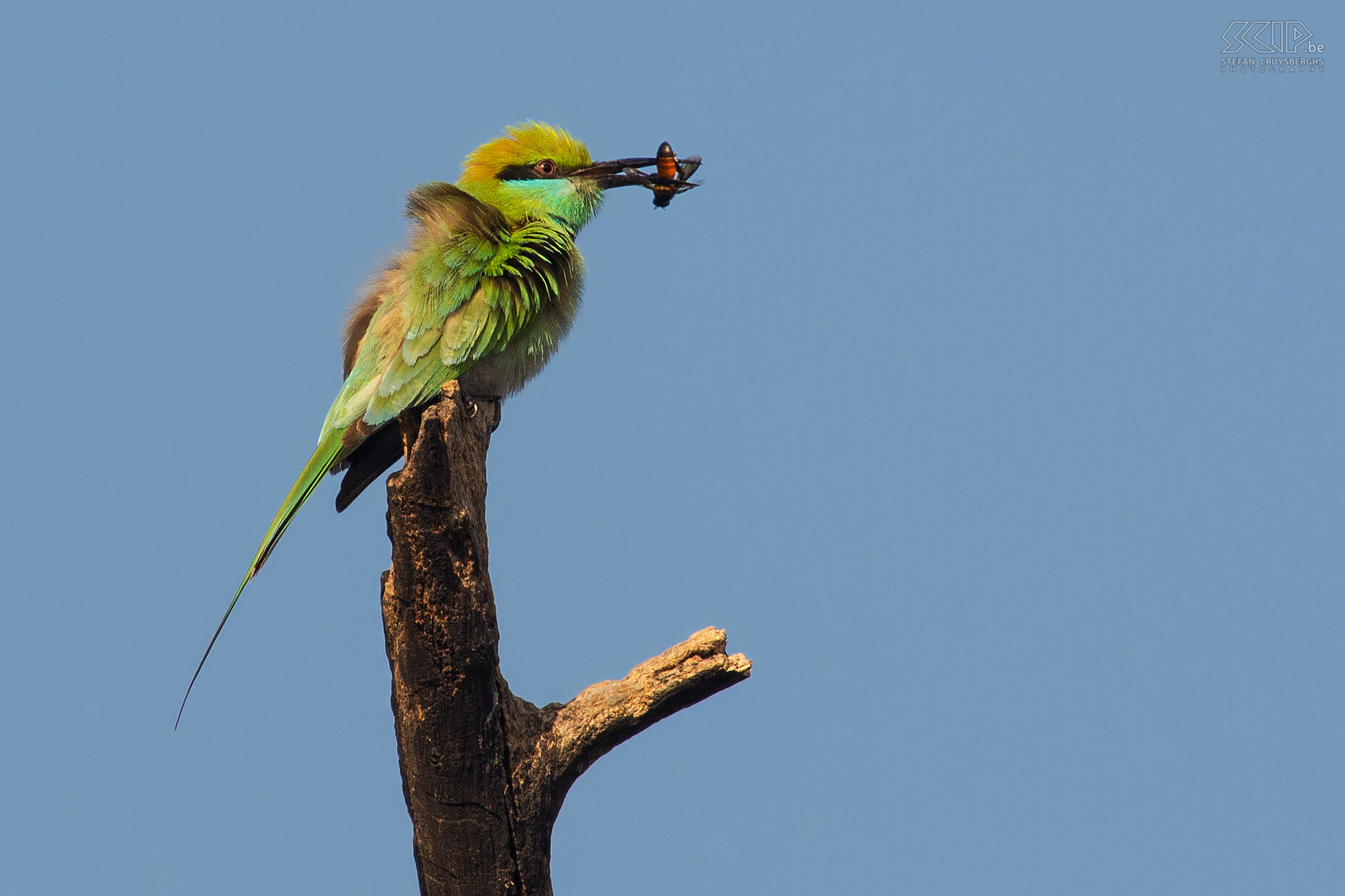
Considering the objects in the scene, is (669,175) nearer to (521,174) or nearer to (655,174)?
(655,174)

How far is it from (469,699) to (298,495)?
3.83ft

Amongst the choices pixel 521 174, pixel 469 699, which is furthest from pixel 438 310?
pixel 469 699

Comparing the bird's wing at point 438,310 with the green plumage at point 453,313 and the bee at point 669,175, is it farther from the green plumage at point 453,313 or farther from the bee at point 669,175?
the bee at point 669,175

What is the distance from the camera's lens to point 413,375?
3928 mm

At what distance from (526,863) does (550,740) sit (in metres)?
0.34

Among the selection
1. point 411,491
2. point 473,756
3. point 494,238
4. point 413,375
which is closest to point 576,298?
point 494,238

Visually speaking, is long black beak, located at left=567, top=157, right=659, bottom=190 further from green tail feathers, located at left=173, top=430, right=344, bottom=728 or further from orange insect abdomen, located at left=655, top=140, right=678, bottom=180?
green tail feathers, located at left=173, top=430, right=344, bottom=728

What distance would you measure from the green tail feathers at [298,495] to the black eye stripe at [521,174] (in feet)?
4.40

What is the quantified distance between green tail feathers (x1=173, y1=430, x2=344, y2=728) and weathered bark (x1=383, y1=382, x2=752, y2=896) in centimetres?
54

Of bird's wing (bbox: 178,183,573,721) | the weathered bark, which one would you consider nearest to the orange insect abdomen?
bird's wing (bbox: 178,183,573,721)

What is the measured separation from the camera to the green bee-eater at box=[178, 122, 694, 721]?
12.8 feet

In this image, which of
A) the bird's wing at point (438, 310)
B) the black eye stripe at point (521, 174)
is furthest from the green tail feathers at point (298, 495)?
the black eye stripe at point (521, 174)

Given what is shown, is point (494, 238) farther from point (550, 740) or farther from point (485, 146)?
point (550, 740)

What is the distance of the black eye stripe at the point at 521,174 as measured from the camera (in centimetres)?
460
